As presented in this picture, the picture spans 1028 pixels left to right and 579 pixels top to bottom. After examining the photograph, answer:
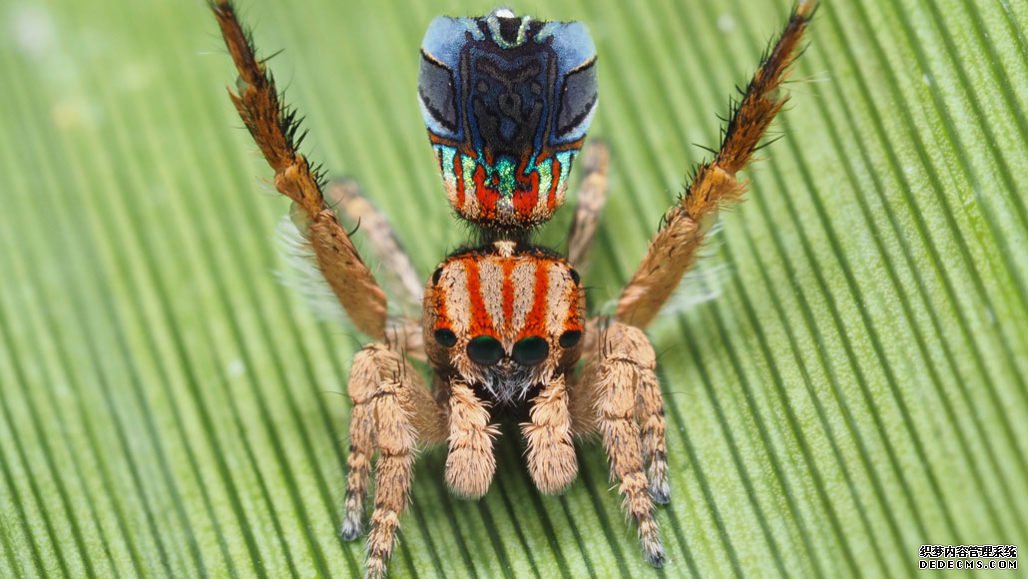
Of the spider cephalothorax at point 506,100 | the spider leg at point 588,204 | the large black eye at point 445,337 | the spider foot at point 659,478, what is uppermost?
the spider cephalothorax at point 506,100

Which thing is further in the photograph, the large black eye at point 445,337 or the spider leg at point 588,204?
the spider leg at point 588,204

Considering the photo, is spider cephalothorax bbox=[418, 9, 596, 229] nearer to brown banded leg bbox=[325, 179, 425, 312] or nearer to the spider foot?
brown banded leg bbox=[325, 179, 425, 312]

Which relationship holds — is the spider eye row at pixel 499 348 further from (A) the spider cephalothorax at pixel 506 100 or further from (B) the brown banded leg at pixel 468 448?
(A) the spider cephalothorax at pixel 506 100

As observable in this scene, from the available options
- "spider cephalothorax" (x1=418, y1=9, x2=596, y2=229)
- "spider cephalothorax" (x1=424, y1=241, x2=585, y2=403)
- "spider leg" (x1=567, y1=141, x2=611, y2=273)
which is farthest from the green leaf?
"spider cephalothorax" (x1=418, y1=9, x2=596, y2=229)

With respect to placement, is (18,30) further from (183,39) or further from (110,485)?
(110,485)

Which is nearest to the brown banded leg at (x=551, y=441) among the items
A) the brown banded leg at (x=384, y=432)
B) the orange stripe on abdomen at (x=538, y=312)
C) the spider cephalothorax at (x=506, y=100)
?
the orange stripe on abdomen at (x=538, y=312)

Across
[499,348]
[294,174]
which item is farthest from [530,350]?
[294,174]

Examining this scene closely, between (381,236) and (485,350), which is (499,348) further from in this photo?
(381,236)

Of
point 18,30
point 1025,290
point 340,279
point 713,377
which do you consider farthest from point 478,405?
point 18,30
